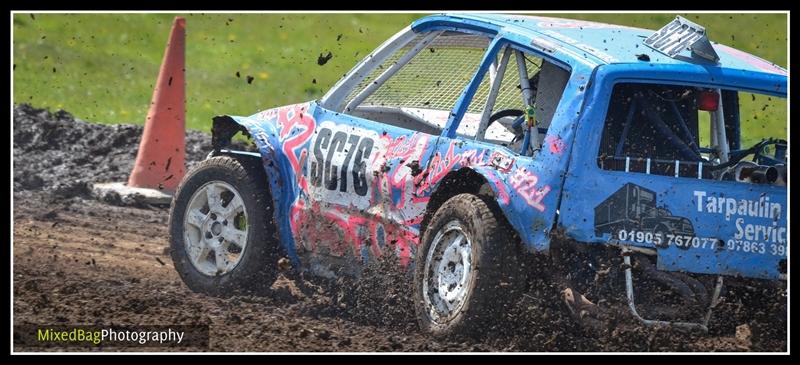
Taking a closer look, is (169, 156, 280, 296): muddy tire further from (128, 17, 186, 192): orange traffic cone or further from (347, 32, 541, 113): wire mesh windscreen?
(128, 17, 186, 192): orange traffic cone

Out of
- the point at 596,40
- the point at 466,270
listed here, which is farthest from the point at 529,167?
the point at 596,40

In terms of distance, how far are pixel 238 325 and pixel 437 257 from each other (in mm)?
1099

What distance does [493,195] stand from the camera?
7281mm

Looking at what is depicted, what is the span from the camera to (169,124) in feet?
40.6

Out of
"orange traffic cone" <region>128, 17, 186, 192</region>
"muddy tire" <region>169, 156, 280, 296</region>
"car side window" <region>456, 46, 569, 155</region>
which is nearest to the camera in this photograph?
"car side window" <region>456, 46, 569, 155</region>

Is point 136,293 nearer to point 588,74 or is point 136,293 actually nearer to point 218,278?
point 218,278

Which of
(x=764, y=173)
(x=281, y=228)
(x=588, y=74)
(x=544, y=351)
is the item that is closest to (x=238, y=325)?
(x=281, y=228)

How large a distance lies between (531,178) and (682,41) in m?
0.99

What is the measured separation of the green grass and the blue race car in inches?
268

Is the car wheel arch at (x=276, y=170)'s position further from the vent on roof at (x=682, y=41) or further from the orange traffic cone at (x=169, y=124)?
the orange traffic cone at (x=169, y=124)

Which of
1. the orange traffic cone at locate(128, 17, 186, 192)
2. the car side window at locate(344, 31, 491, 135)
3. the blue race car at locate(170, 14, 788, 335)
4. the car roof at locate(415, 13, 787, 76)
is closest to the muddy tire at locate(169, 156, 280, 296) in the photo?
the blue race car at locate(170, 14, 788, 335)

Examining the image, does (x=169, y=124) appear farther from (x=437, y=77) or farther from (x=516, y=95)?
(x=516, y=95)

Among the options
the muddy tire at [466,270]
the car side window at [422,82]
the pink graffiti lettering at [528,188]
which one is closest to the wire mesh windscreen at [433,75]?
the car side window at [422,82]

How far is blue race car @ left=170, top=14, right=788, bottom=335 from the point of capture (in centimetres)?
686
